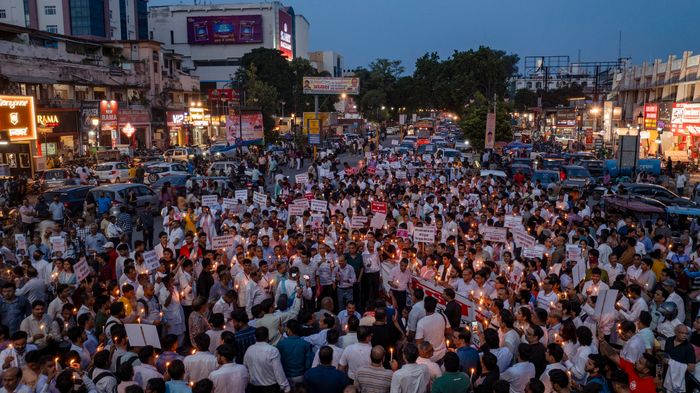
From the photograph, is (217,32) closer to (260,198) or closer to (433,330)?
(260,198)

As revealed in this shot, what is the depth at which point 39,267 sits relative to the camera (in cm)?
1082

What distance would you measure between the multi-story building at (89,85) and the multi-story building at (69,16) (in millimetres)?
17003

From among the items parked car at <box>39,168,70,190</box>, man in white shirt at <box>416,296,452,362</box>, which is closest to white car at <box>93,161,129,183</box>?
parked car at <box>39,168,70,190</box>

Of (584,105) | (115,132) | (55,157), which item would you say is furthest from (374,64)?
(55,157)

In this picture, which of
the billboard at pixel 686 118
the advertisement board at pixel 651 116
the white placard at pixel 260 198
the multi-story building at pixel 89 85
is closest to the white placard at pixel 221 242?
the white placard at pixel 260 198

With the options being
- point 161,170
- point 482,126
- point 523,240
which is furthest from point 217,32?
point 523,240

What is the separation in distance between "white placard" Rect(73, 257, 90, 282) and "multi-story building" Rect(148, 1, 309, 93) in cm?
9232

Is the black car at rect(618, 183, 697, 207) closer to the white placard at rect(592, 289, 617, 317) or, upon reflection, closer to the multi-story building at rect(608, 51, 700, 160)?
the multi-story building at rect(608, 51, 700, 160)

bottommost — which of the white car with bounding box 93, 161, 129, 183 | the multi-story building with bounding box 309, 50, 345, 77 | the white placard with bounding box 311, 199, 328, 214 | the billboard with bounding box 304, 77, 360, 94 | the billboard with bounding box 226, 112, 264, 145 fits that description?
the white car with bounding box 93, 161, 129, 183

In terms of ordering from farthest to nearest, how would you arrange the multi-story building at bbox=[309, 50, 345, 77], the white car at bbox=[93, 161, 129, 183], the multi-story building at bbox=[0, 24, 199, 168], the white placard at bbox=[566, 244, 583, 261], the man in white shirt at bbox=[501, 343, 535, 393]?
1. the multi-story building at bbox=[309, 50, 345, 77]
2. the multi-story building at bbox=[0, 24, 199, 168]
3. the white car at bbox=[93, 161, 129, 183]
4. the white placard at bbox=[566, 244, 583, 261]
5. the man in white shirt at bbox=[501, 343, 535, 393]

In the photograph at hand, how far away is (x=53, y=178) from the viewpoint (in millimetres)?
29906

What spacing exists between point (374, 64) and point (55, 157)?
327 ft

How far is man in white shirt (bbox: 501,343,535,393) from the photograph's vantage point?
6.22 metres

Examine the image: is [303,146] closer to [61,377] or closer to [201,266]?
[201,266]
